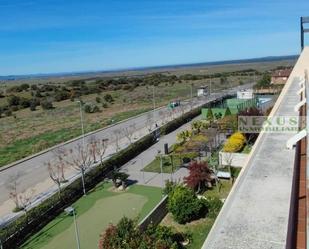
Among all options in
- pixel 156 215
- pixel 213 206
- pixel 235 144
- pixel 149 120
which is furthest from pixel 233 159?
pixel 149 120

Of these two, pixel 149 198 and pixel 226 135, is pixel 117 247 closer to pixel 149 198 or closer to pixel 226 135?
pixel 149 198

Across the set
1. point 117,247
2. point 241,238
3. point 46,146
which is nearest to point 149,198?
point 117,247

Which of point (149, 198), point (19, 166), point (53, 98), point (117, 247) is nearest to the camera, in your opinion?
point (117, 247)

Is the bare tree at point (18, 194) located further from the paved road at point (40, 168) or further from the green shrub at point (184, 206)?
the green shrub at point (184, 206)

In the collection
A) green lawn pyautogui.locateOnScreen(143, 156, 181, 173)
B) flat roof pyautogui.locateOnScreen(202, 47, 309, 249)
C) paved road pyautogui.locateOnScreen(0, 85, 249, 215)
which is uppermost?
flat roof pyautogui.locateOnScreen(202, 47, 309, 249)

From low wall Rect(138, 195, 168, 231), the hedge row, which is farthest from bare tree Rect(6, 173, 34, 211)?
low wall Rect(138, 195, 168, 231)

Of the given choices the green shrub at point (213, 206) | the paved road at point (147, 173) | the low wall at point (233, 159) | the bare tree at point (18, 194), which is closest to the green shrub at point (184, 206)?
the green shrub at point (213, 206)

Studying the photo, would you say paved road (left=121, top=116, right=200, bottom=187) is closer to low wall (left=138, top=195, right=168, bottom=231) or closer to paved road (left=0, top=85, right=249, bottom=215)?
paved road (left=0, top=85, right=249, bottom=215)
